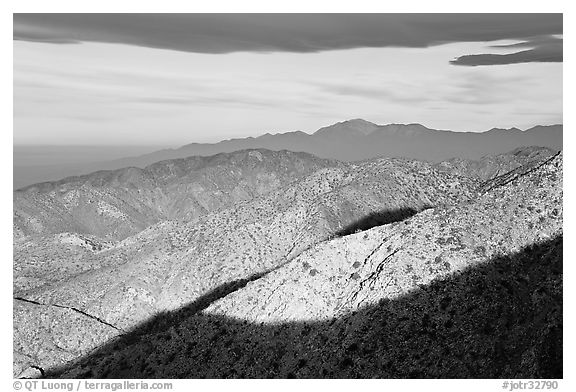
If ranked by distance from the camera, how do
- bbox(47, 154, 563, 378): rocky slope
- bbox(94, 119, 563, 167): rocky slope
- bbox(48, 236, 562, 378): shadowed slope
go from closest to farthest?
bbox(48, 236, 562, 378): shadowed slope → bbox(47, 154, 563, 378): rocky slope → bbox(94, 119, 563, 167): rocky slope

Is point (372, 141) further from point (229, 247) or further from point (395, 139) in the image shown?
point (229, 247)

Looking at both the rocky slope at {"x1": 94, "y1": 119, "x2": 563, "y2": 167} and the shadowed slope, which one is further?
the rocky slope at {"x1": 94, "y1": 119, "x2": 563, "y2": 167}

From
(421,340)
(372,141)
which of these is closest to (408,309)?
(421,340)

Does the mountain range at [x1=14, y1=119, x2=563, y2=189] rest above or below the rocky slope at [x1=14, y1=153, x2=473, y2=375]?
above

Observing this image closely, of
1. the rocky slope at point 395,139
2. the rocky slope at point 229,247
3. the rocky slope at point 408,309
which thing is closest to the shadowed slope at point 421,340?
the rocky slope at point 408,309

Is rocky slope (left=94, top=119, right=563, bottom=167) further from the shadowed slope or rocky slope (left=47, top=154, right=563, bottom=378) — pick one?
the shadowed slope

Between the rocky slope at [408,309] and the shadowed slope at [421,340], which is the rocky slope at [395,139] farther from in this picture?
the shadowed slope at [421,340]

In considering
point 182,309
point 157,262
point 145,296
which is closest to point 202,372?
point 182,309

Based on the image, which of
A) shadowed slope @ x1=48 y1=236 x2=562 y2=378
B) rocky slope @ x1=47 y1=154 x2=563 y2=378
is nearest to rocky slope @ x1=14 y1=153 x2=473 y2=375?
rocky slope @ x1=47 y1=154 x2=563 y2=378
